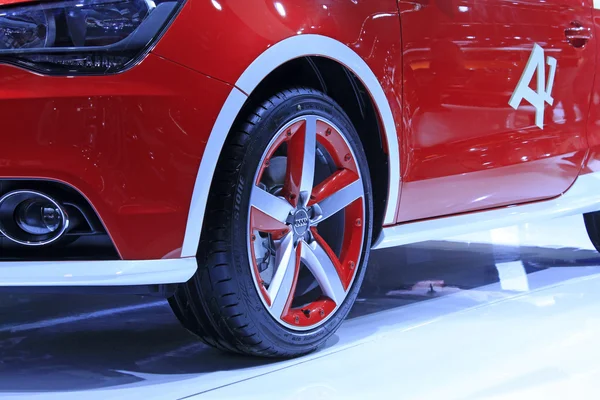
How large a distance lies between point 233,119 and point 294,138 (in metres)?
0.36

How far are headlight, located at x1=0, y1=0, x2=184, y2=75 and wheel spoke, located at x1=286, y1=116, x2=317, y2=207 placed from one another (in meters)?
0.60

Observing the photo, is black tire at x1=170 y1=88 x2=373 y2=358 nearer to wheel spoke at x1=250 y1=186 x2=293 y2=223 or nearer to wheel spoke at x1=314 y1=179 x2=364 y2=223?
wheel spoke at x1=250 y1=186 x2=293 y2=223

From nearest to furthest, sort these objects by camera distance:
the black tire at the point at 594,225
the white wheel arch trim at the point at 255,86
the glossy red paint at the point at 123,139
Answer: the glossy red paint at the point at 123,139, the white wheel arch trim at the point at 255,86, the black tire at the point at 594,225

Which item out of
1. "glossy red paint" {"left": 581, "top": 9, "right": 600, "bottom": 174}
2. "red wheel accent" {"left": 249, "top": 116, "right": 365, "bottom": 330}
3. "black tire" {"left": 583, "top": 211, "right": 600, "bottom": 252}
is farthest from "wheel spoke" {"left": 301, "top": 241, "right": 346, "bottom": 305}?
"black tire" {"left": 583, "top": 211, "right": 600, "bottom": 252}

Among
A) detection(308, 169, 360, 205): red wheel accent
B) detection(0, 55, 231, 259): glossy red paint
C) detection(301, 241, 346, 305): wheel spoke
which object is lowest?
detection(301, 241, 346, 305): wheel spoke

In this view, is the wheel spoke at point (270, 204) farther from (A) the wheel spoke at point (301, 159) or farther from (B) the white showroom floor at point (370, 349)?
(B) the white showroom floor at point (370, 349)

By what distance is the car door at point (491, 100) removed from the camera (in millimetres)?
2982

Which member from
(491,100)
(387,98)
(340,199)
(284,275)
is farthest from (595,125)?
(284,275)

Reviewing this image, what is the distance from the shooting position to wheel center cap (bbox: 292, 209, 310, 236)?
8.79 feet

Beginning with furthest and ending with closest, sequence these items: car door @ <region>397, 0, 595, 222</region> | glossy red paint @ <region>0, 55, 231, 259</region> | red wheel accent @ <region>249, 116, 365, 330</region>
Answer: car door @ <region>397, 0, 595, 222</region>
red wheel accent @ <region>249, 116, 365, 330</region>
glossy red paint @ <region>0, 55, 231, 259</region>

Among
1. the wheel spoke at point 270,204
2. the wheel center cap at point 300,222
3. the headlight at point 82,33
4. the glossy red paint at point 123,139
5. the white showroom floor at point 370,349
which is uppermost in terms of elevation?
the headlight at point 82,33

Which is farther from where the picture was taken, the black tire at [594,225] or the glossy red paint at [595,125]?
the black tire at [594,225]

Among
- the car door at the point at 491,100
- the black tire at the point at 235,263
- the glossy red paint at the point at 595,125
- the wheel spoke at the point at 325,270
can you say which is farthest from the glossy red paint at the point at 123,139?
the glossy red paint at the point at 595,125

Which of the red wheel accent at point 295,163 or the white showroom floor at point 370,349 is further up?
the red wheel accent at point 295,163
